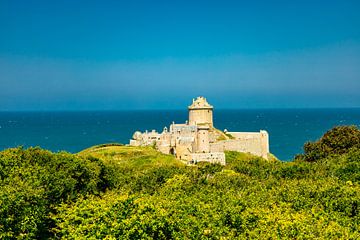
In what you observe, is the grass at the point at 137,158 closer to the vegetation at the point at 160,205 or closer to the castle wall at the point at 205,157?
the castle wall at the point at 205,157

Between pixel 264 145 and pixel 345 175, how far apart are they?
115 ft

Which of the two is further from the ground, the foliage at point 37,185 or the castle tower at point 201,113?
the castle tower at point 201,113

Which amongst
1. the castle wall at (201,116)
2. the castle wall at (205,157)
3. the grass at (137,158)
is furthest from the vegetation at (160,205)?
the castle wall at (201,116)

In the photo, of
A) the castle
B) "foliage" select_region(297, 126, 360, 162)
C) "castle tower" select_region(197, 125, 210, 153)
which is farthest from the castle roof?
"foliage" select_region(297, 126, 360, 162)

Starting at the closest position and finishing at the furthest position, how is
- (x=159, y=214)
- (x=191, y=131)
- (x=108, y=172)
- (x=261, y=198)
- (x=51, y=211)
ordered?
(x=159, y=214) → (x=51, y=211) → (x=261, y=198) → (x=108, y=172) → (x=191, y=131)

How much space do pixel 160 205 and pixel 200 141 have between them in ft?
120

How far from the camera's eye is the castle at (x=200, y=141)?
180ft

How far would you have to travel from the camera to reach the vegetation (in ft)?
59.1

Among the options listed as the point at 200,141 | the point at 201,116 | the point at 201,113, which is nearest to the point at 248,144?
the point at 201,116

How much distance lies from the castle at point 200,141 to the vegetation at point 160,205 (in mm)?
20611

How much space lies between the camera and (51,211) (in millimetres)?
22172

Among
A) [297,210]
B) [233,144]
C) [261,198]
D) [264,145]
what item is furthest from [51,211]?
[264,145]

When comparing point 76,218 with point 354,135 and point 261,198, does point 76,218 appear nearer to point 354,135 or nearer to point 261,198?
point 261,198

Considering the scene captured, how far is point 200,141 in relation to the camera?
5788 centimetres
